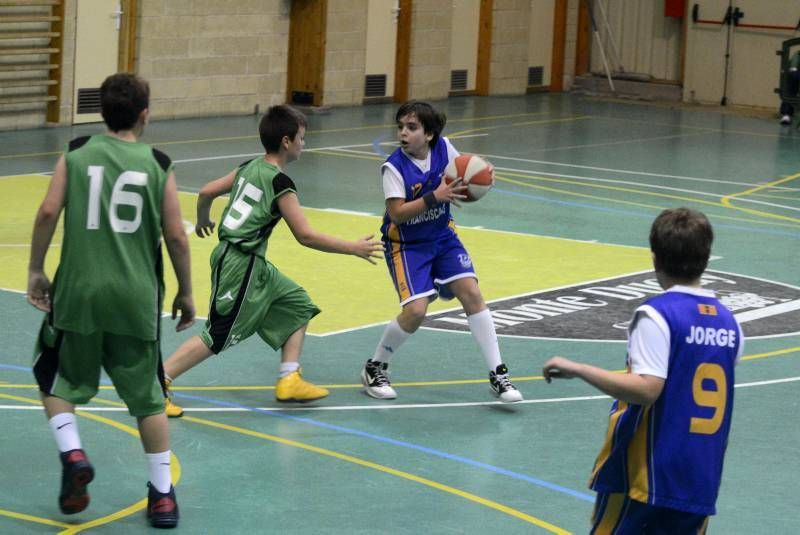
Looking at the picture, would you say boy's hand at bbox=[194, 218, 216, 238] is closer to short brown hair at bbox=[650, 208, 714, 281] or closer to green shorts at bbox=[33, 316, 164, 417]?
green shorts at bbox=[33, 316, 164, 417]

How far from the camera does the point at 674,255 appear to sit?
448cm

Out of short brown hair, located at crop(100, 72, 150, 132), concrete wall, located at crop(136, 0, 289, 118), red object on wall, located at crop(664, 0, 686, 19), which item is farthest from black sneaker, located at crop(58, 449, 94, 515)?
red object on wall, located at crop(664, 0, 686, 19)

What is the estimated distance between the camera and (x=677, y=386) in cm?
448

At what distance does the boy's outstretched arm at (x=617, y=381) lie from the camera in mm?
4320

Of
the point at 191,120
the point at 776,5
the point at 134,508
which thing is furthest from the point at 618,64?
the point at 134,508

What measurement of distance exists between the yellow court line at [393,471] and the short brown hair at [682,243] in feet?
7.25

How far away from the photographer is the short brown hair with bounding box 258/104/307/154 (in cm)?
786

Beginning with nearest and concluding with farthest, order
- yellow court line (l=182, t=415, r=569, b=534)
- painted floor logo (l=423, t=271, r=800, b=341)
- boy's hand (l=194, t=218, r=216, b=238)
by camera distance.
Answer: yellow court line (l=182, t=415, r=569, b=534), boy's hand (l=194, t=218, r=216, b=238), painted floor logo (l=423, t=271, r=800, b=341)

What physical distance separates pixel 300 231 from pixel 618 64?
956 inches

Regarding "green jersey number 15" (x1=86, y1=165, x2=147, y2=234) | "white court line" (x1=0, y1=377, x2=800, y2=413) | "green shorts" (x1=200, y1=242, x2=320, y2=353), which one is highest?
"green jersey number 15" (x1=86, y1=165, x2=147, y2=234)

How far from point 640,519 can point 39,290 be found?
2783 millimetres

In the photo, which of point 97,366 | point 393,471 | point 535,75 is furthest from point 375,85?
point 97,366

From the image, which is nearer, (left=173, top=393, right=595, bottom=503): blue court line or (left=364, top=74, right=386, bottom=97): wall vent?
(left=173, top=393, right=595, bottom=503): blue court line

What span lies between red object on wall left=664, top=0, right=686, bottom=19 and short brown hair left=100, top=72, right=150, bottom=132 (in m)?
24.9
